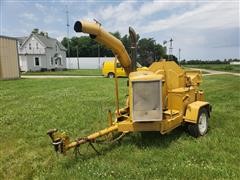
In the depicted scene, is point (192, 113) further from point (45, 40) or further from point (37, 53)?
point (45, 40)

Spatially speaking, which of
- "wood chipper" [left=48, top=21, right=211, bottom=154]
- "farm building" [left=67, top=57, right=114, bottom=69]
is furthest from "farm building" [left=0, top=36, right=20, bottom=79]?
"farm building" [left=67, top=57, right=114, bottom=69]

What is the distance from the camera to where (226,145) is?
629 centimetres

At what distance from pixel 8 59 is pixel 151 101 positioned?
2684 cm

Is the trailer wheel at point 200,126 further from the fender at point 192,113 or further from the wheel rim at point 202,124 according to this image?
the fender at point 192,113

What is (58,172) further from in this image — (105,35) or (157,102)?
(105,35)

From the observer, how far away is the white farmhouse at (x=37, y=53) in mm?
52281

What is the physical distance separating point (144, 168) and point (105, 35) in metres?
2.49

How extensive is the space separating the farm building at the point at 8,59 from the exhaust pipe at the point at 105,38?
81.7 ft

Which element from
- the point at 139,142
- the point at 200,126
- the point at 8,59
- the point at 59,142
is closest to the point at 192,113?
the point at 200,126

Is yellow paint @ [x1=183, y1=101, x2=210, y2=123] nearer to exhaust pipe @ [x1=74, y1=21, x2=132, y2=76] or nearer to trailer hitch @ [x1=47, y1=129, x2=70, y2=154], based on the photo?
exhaust pipe @ [x1=74, y1=21, x2=132, y2=76]

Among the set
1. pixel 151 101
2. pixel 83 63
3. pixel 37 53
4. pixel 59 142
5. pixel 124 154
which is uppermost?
pixel 37 53

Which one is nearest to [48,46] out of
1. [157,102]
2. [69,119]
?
[69,119]

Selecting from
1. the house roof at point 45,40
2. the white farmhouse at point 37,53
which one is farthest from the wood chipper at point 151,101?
the house roof at point 45,40

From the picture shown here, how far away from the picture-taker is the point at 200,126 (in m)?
7.20
